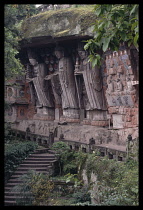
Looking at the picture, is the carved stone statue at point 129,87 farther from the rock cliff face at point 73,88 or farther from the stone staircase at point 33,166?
the stone staircase at point 33,166

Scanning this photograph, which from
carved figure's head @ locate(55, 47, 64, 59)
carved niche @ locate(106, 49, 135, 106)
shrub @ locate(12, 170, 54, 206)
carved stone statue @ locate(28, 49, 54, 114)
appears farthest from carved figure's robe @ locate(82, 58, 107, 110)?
shrub @ locate(12, 170, 54, 206)

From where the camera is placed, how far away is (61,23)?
14.2m

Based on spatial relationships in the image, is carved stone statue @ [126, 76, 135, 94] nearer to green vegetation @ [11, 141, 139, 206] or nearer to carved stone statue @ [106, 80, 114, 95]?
carved stone statue @ [106, 80, 114, 95]

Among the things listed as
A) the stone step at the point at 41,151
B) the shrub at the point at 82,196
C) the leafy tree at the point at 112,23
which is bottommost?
the shrub at the point at 82,196

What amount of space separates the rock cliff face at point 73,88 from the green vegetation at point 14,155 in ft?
6.38

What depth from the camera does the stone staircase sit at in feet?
31.9

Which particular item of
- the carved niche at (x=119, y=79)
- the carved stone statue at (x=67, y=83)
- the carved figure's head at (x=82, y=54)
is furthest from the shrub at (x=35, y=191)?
the carved figure's head at (x=82, y=54)

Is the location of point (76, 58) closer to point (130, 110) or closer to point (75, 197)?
point (130, 110)

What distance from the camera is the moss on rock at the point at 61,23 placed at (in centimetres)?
1293

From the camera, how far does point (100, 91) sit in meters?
14.0

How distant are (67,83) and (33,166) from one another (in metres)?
5.73

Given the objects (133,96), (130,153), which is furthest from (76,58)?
(130,153)

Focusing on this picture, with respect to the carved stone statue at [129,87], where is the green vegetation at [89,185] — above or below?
below

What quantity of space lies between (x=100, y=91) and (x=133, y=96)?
110 inches
